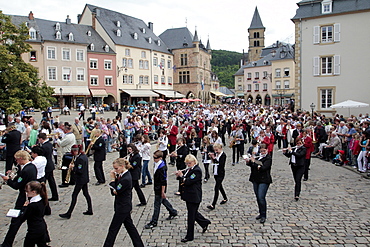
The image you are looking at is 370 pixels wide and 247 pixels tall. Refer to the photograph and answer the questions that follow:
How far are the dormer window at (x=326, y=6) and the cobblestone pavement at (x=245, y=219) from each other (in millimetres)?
22380

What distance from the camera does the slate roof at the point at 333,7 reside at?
28.1 m

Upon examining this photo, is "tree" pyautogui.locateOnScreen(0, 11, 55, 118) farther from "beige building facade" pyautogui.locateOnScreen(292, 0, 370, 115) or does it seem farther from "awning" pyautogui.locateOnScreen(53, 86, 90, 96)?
"awning" pyautogui.locateOnScreen(53, 86, 90, 96)

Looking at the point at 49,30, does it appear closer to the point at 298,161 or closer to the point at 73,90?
the point at 73,90

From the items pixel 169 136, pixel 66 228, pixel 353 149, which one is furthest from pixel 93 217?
pixel 353 149

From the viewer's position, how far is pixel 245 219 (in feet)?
25.9

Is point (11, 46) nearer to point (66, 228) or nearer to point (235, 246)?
point (66, 228)

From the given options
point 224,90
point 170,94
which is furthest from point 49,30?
point 224,90

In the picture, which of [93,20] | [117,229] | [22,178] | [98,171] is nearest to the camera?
[117,229]

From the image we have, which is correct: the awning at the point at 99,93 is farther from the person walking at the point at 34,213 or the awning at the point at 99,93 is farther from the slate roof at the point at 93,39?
the person walking at the point at 34,213

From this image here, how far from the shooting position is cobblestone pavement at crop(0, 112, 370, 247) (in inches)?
265

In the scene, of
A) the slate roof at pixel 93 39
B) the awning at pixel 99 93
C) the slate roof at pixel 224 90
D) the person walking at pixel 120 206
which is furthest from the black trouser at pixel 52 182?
the slate roof at pixel 224 90

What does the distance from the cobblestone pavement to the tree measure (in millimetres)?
8450

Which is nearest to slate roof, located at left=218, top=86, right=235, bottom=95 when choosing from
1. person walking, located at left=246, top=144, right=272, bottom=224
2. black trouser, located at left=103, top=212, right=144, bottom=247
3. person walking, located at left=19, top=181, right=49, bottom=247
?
person walking, located at left=246, top=144, right=272, bottom=224

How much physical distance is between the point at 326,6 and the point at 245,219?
27.2 metres
